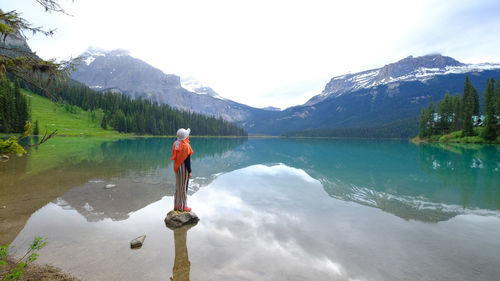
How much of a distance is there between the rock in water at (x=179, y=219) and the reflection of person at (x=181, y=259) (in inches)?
18.9

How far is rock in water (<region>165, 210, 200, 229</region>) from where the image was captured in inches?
339

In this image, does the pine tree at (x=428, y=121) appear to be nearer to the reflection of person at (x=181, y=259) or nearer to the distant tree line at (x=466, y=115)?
the distant tree line at (x=466, y=115)

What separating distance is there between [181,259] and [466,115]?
99243 mm

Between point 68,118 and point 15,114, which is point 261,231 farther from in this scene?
point 68,118

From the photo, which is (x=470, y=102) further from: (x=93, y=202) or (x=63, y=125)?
(x=63, y=125)

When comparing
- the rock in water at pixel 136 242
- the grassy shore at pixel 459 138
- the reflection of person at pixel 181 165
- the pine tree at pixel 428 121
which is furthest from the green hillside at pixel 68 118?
the pine tree at pixel 428 121

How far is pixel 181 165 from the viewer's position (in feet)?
30.5

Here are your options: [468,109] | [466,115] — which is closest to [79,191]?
[468,109]

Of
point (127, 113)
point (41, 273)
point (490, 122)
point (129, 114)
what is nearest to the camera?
point (41, 273)

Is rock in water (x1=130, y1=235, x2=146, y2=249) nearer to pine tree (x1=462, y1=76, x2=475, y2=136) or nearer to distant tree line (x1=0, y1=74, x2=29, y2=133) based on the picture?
distant tree line (x1=0, y1=74, x2=29, y2=133)

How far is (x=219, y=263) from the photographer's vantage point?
6105 mm

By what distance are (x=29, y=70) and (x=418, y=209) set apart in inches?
636

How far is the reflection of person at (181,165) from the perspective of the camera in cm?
916

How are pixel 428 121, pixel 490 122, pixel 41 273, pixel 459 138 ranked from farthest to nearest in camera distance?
pixel 428 121, pixel 459 138, pixel 490 122, pixel 41 273
